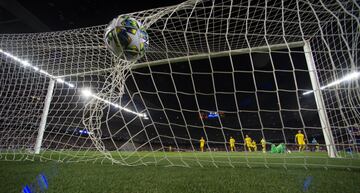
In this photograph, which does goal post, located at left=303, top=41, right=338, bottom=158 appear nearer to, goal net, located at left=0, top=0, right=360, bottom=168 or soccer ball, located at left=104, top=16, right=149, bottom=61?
goal net, located at left=0, top=0, right=360, bottom=168

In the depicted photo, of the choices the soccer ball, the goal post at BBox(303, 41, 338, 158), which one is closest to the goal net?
the goal post at BBox(303, 41, 338, 158)

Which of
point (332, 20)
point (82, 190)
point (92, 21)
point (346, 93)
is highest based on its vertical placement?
point (92, 21)

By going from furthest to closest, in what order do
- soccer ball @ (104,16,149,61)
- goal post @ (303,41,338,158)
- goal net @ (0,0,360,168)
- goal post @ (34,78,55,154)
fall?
goal post @ (34,78,55,154), goal post @ (303,41,338,158), goal net @ (0,0,360,168), soccer ball @ (104,16,149,61)

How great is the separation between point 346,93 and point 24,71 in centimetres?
563

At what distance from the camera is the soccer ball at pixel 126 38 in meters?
2.18

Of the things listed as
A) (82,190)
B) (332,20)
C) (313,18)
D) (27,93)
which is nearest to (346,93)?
(332,20)

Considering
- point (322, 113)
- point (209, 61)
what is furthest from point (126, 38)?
point (322, 113)

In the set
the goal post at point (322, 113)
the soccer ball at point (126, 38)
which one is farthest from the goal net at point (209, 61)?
the soccer ball at point (126, 38)

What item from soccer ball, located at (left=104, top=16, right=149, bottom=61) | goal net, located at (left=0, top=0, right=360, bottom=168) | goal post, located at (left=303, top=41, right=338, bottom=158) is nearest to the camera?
soccer ball, located at (left=104, top=16, right=149, bottom=61)

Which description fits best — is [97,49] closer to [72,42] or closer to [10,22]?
[72,42]

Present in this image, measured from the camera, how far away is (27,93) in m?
4.46

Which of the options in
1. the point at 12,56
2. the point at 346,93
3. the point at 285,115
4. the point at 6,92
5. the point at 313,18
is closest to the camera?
the point at 346,93

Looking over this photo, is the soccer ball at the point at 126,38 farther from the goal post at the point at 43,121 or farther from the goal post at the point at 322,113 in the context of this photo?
the goal post at the point at 43,121

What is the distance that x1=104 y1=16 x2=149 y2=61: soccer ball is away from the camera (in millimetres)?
2182
